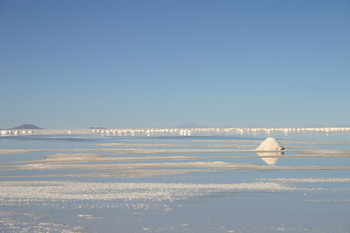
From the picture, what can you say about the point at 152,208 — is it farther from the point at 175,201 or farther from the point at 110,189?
the point at 110,189

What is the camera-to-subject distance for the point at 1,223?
6934mm

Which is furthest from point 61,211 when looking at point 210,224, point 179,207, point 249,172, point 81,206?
point 249,172

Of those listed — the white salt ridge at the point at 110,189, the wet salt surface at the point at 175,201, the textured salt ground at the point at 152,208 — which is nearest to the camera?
the textured salt ground at the point at 152,208

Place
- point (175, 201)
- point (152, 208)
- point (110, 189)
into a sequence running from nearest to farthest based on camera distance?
point (152, 208) < point (175, 201) < point (110, 189)

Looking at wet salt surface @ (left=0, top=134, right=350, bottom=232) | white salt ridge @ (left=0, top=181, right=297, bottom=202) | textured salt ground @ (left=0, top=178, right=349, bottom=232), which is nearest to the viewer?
textured salt ground @ (left=0, top=178, right=349, bottom=232)

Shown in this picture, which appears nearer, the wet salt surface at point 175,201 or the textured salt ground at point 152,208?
the textured salt ground at point 152,208

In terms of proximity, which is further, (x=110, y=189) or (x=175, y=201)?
(x=110, y=189)

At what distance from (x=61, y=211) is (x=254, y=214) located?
430 cm

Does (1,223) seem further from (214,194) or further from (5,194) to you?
(214,194)

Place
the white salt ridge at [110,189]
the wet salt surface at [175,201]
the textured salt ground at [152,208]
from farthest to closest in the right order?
1. the white salt ridge at [110,189]
2. the wet salt surface at [175,201]
3. the textured salt ground at [152,208]

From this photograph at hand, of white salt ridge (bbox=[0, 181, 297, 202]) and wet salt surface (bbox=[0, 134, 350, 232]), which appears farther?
white salt ridge (bbox=[0, 181, 297, 202])

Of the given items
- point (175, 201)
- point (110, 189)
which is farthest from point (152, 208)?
point (110, 189)

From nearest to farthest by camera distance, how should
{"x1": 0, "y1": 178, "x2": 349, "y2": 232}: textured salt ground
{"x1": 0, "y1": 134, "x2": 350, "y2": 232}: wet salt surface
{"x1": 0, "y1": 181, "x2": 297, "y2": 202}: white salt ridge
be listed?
1. {"x1": 0, "y1": 178, "x2": 349, "y2": 232}: textured salt ground
2. {"x1": 0, "y1": 134, "x2": 350, "y2": 232}: wet salt surface
3. {"x1": 0, "y1": 181, "x2": 297, "y2": 202}: white salt ridge

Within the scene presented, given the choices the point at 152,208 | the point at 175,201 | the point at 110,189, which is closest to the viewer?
the point at 152,208
